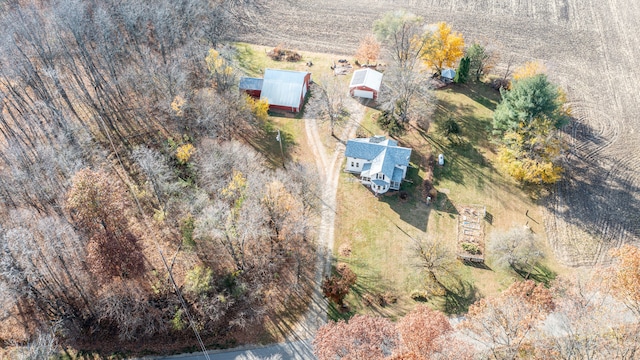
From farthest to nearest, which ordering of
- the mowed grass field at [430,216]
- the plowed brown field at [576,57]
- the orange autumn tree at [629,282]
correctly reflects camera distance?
the plowed brown field at [576,57] < the mowed grass field at [430,216] < the orange autumn tree at [629,282]

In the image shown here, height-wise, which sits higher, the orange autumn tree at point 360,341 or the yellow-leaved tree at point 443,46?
the yellow-leaved tree at point 443,46

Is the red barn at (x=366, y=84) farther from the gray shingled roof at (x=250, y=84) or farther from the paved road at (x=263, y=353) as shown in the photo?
the paved road at (x=263, y=353)

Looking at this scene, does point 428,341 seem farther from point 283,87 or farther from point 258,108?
point 283,87

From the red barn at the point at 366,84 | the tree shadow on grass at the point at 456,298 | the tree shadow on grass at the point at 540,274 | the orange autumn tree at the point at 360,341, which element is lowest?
the tree shadow on grass at the point at 456,298

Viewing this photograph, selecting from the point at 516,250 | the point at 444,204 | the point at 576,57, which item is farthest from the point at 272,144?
the point at 576,57

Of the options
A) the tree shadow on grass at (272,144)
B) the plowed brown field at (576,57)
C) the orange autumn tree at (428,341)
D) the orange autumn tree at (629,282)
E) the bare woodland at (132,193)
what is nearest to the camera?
the orange autumn tree at (428,341)

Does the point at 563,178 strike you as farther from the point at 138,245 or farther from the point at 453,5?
the point at 138,245

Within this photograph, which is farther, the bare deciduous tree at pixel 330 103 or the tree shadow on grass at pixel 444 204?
the bare deciduous tree at pixel 330 103

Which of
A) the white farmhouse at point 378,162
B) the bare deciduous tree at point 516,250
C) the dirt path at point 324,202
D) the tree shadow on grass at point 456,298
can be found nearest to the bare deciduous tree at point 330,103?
the dirt path at point 324,202
